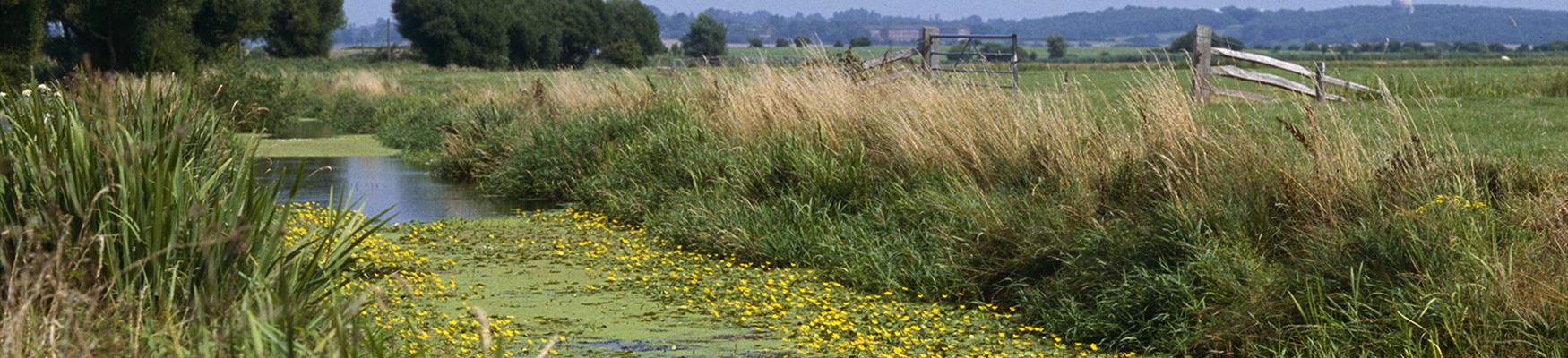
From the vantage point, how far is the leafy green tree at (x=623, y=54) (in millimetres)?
90875

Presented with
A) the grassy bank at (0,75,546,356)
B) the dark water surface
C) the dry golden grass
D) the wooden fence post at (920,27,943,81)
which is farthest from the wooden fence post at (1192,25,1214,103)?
the dry golden grass

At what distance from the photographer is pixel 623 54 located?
3578 inches

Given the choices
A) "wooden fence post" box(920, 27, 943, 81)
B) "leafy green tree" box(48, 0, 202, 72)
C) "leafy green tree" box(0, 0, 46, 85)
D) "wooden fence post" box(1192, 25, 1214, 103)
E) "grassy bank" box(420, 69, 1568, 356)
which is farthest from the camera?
"leafy green tree" box(48, 0, 202, 72)

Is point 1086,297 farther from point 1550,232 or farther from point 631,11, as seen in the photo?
point 631,11

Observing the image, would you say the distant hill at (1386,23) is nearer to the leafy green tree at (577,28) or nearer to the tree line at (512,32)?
the tree line at (512,32)

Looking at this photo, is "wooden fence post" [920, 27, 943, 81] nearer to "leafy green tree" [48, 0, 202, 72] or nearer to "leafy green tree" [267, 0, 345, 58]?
"leafy green tree" [48, 0, 202, 72]

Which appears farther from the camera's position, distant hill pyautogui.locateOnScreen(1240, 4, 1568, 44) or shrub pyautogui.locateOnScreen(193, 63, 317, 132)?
distant hill pyautogui.locateOnScreen(1240, 4, 1568, 44)

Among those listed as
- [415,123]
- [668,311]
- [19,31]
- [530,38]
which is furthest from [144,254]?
[530,38]

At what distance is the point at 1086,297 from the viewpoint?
8.01m

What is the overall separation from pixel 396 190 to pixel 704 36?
4156 inches

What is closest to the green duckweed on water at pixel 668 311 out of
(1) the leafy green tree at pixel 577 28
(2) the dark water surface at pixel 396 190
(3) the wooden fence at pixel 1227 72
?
(2) the dark water surface at pixel 396 190

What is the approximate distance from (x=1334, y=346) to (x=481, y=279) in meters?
4.95

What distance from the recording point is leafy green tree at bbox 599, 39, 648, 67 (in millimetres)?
90875

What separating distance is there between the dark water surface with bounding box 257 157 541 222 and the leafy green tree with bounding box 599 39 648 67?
70.2 meters
